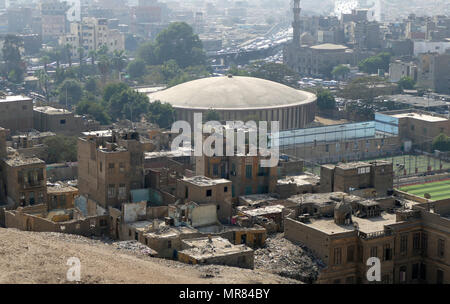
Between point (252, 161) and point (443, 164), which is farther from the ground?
point (252, 161)

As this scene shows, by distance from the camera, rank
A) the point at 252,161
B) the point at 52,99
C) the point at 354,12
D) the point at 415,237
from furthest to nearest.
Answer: the point at 354,12 → the point at 52,99 → the point at 252,161 → the point at 415,237

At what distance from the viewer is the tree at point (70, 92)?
399 feet

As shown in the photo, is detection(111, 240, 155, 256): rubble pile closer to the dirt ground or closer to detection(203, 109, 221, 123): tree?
the dirt ground

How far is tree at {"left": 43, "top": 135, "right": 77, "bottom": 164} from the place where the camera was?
7194 cm

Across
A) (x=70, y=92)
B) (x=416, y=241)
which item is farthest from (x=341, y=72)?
(x=416, y=241)

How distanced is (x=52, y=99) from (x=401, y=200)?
82.8 meters

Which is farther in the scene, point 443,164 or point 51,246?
point 443,164

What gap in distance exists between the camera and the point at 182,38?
530 ft

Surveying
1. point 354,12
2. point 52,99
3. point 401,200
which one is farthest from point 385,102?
point 354,12

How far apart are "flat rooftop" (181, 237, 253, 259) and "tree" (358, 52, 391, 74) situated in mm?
110447

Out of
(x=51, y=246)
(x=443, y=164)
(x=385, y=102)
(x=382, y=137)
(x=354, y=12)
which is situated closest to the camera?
(x=51, y=246)

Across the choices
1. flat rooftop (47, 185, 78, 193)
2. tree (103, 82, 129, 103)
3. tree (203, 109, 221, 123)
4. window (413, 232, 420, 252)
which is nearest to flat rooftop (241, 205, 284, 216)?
window (413, 232, 420, 252)
